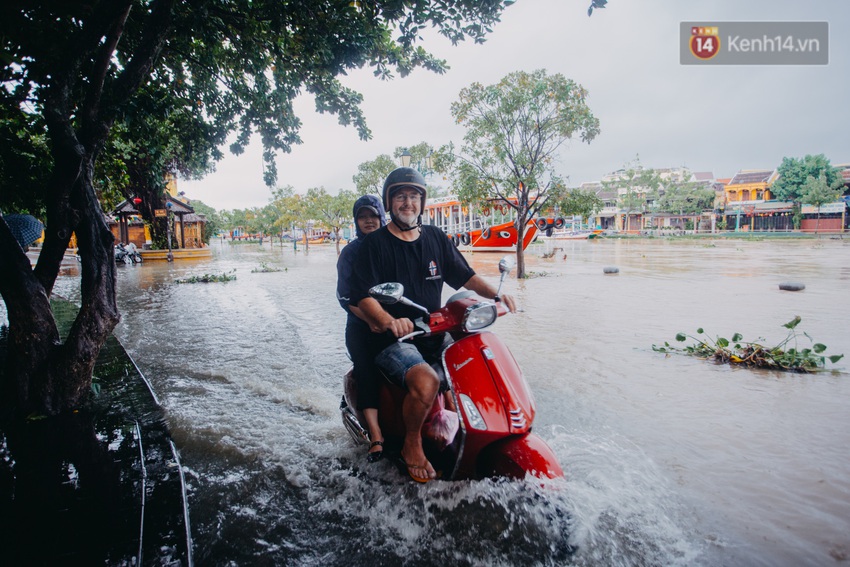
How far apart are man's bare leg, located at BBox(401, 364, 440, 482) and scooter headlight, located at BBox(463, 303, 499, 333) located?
32cm

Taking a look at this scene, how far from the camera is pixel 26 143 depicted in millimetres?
4645

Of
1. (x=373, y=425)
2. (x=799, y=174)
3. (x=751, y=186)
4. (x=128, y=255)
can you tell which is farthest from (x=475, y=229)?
(x=751, y=186)

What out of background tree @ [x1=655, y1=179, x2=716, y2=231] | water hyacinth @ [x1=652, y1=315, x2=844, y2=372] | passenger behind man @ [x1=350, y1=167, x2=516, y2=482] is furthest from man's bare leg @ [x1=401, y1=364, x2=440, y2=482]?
background tree @ [x1=655, y1=179, x2=716, y2=231]

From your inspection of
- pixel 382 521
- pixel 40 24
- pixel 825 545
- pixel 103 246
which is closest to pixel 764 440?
pixel 825 545

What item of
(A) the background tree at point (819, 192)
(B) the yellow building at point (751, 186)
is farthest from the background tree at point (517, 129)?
(B) the yellow building at point (751, 186)

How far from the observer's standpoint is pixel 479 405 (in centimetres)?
219

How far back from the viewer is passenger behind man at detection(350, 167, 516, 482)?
2.38 metres

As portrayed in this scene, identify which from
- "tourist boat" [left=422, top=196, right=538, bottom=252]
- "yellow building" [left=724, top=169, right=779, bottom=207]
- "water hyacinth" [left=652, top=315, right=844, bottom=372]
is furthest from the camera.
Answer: "yellow building" [left=724, top=169, right=779, bottom=207]

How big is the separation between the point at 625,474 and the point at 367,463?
5.41ft

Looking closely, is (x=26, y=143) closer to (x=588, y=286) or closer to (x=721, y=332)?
(x=721, y=332)

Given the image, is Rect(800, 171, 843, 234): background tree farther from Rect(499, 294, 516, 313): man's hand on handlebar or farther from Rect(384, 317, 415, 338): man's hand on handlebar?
Rect(384, 317, 415, 338): man's hand on handlebar

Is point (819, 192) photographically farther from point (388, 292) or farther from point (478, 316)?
point (388, 292)

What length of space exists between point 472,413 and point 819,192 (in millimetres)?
53019

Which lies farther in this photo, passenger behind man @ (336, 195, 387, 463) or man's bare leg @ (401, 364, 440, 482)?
passenger behind man @ (336, 195, 387, 463)
